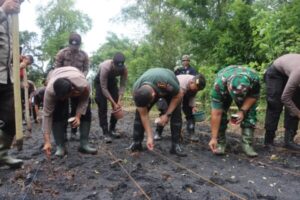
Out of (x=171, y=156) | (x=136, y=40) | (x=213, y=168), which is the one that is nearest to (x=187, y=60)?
(x=171, y=156)

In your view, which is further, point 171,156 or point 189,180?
point 171,156

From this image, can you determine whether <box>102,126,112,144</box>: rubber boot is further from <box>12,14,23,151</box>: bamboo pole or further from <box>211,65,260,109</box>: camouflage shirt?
<box>12,14,23,151</box>: bamboo pole

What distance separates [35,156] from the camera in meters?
5.02

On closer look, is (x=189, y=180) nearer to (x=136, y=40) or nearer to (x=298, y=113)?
(x=298, y=113)

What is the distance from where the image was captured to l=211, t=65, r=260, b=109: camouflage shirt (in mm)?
4680

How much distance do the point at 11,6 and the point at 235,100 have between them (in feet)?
8.64

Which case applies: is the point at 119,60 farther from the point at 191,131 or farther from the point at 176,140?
the point at 191,131

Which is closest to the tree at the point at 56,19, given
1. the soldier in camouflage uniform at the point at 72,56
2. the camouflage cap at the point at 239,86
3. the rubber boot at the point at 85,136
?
the soldier in camouflage uniform at the point at 72,56

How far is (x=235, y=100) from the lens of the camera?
4.79 metres

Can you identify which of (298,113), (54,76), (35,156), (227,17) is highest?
(227,17)

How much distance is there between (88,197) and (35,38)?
34.7 m

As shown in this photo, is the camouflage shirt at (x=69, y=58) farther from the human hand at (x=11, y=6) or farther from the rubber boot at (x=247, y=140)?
the rubber boot at (x=247, y=140)

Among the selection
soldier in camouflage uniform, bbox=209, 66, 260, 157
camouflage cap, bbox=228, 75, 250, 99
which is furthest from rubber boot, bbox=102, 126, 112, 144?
camouflage cap, bbox=228, 75, 250, 99

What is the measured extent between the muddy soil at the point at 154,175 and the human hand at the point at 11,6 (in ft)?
5.03
